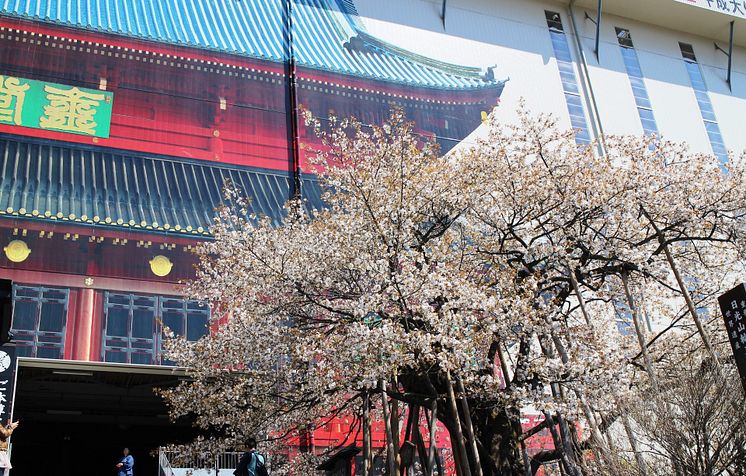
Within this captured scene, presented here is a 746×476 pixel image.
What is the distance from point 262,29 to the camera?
21.1 m

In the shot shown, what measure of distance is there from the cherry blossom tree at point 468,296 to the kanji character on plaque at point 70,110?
4.98 m

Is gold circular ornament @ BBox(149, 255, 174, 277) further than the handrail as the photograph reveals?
Yes

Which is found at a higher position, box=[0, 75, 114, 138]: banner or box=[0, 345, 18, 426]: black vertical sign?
box=[0, 75, 114, 138]: banner

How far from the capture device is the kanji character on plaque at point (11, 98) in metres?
16.7

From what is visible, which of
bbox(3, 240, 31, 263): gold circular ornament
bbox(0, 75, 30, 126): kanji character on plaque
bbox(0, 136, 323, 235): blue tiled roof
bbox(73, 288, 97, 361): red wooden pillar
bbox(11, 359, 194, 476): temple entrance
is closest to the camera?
bbox(73, 288, 97, 361): red wooden pillar

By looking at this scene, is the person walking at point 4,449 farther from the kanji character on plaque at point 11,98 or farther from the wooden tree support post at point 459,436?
the kanji character on plaque at point 11,98

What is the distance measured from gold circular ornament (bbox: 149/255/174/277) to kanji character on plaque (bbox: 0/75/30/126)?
4458mm

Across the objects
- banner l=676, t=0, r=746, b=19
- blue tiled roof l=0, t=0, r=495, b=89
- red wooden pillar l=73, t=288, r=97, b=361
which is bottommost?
red wooden pillar l=73, t=288, r=97, b=361

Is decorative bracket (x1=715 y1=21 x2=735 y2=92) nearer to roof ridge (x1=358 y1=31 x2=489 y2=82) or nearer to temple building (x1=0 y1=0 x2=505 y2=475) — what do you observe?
roof ridge (x1=358 y1=31 x2=489 y2=82)

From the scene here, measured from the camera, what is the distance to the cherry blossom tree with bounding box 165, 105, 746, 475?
417 inches

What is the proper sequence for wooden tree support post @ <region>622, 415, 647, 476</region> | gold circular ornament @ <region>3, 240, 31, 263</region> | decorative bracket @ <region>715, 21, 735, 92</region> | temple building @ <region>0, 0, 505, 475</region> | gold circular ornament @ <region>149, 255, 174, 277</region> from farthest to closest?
decorative bracket @ <region>715, 21, 735, 92</region> → gold circular ornament @ <region>149, 255, 174, 277</region> → temple building @ <region>0, 0, 505, 475</region> → gold circular ornament @ <region>3, 240, 31, 263</region> → wooden tree support post @ <region>622, 415, 647, 476</region>

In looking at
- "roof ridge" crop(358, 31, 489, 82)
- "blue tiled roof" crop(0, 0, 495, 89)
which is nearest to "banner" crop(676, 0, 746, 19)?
"roof ridge" crop(358, 31, 489, 82)

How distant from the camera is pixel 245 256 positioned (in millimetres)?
12781

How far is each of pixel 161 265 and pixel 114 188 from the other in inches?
88.9
